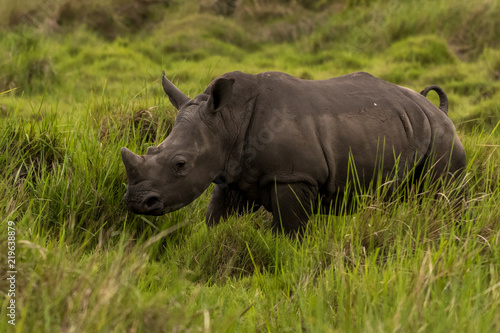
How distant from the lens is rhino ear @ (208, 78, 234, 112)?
3.78m

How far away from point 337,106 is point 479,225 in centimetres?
114

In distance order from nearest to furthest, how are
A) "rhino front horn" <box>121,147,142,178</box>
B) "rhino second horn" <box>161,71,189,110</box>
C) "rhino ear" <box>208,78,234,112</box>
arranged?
"rhino front horn" <box>121,147,142,178</box> → "rhino ear" <box>208,78,234,112</box> → "rhino second horn" <box>161,71,189,110</box>

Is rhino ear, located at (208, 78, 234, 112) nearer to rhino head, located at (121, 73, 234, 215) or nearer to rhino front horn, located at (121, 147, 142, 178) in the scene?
rhino head, located at (121, 73, 234, 215)

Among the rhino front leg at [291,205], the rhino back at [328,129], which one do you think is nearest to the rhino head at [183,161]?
the rhino back at [328,129]

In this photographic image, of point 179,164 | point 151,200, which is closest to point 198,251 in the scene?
point 151,200

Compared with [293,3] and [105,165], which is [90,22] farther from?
[105,165]

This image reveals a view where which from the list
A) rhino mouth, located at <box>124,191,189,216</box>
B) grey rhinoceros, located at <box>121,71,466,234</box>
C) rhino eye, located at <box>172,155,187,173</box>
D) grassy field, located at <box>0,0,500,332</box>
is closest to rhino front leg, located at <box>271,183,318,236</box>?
grey rhinoceros, located at <box>121,71,466,234</box>

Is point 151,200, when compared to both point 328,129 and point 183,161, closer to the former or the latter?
point 183,161

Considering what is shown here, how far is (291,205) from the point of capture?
3809 mm

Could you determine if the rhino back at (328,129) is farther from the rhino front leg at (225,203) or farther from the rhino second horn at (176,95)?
the rhino second horn at (176,95)

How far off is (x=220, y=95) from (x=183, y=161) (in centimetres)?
48

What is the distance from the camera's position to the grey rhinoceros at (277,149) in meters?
3.65

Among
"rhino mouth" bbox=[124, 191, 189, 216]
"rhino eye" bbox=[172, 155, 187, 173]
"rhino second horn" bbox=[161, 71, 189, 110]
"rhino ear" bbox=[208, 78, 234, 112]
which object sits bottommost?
"rhino mouth" bbox=[124, 191, 189, 216]

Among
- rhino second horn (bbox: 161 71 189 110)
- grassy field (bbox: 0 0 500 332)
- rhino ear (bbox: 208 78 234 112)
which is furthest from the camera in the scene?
rhino second horn (bbox: 161 71 189 110)
